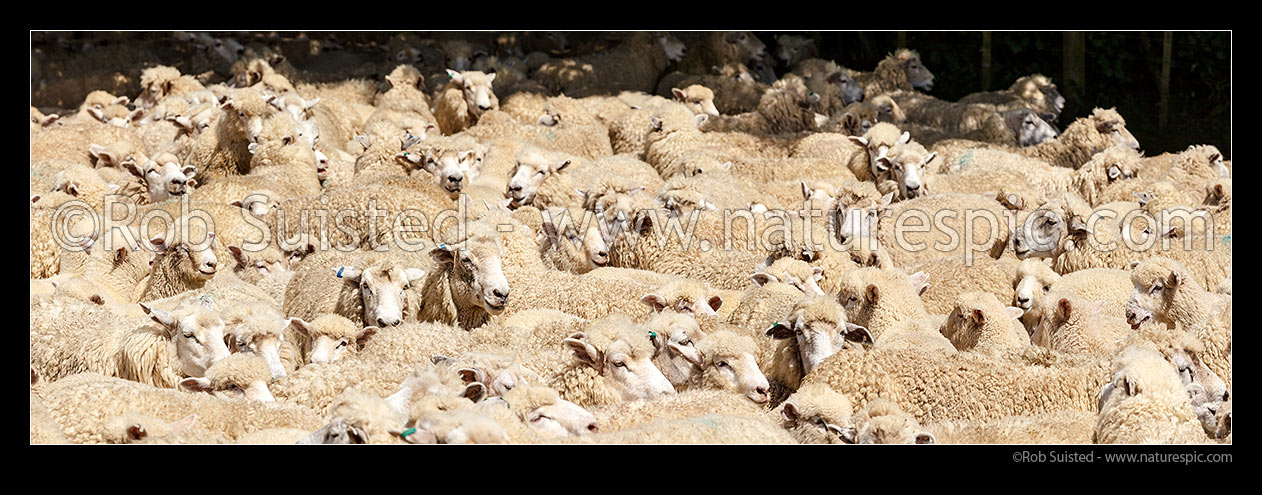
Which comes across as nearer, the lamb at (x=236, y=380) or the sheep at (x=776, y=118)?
the lamb at (x=236, y=380)

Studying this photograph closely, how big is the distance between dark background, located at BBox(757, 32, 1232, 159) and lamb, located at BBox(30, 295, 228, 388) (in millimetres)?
10147

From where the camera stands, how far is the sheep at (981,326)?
21.5 ft

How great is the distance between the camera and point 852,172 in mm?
10688

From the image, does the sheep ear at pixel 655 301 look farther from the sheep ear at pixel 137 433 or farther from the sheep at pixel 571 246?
the sheep ear at pixel 137 433

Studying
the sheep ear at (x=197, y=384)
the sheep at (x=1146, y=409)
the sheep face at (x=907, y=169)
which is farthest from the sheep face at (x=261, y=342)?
the sheep face at (x=907, y=169)

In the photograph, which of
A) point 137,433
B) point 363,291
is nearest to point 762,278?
point 363,291

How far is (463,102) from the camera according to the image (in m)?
12.6

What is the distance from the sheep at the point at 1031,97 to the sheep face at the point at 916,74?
4.52 ft

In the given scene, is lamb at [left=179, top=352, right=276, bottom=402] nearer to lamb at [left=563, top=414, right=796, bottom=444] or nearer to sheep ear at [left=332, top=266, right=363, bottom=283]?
sheep ear at [left=332, top=266, right=363, bottom=283]

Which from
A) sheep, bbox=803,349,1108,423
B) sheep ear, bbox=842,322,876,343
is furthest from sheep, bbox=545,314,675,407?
sheep ear, bbox=842,322,876,343

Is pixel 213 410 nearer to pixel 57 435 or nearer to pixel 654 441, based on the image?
pixel 57 435

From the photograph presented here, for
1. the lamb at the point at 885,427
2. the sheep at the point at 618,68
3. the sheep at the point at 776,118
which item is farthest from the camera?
the sheep at the point at 618,68

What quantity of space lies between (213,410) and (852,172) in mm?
6474
